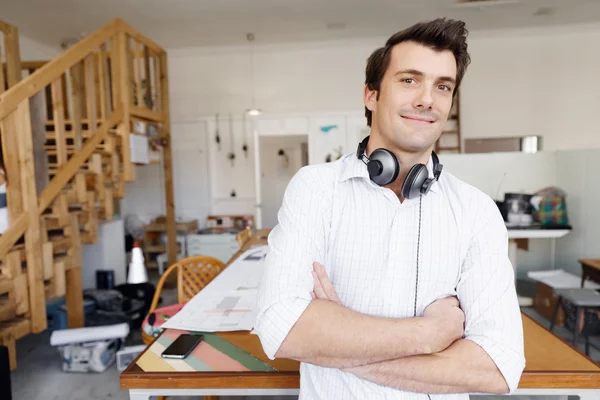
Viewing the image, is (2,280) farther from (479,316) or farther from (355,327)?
(479,316)

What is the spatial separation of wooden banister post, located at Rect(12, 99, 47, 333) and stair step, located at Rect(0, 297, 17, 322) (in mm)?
111

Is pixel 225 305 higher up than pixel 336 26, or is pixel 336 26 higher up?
pixel 336 26

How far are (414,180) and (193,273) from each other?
1.88 m

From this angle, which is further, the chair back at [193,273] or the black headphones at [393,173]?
the chair back at [193,273]

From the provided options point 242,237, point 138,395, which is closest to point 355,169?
point 138,395

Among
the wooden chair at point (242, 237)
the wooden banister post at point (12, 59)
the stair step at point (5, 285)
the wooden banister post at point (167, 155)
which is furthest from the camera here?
the wooden banister post at point (167, 155)

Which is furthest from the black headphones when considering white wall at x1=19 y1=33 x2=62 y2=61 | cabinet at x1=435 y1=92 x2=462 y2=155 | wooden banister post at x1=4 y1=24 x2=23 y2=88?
white wall at x1=19 y1=33 x2=62 y2=61

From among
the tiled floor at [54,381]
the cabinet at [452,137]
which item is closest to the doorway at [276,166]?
the cabinet at [452,137]

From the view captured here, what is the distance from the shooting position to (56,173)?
283 centimetres

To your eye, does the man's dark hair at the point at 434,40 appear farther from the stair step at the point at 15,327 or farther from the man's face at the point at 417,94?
the stair step at the point at 15,327

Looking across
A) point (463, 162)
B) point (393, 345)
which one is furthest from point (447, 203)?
point (463, 162)

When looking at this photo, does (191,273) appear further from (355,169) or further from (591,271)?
(591,271)

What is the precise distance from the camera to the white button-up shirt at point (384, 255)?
0.87 metres

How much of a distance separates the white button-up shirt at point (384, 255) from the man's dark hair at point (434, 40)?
258 mm
